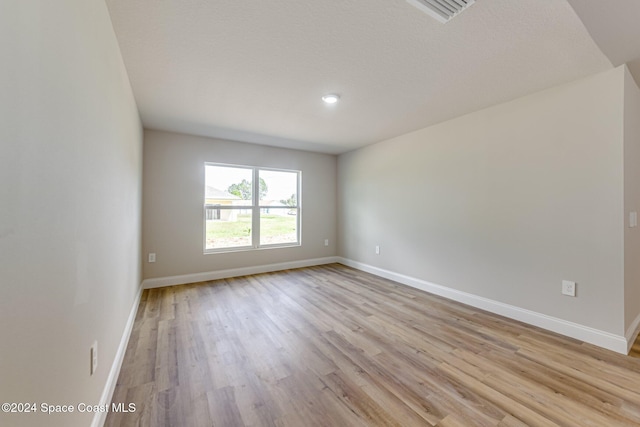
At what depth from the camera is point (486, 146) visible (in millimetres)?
2885

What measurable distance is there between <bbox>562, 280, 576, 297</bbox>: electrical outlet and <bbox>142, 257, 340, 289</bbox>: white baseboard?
3.57m

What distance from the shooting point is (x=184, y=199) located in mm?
3893

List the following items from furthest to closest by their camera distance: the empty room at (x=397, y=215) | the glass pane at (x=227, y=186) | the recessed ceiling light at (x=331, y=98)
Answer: the glass pane at (x=227, y=186) → the recessed ceiling light at (x=331, y=98) → the empty room at (x=397, y=215)

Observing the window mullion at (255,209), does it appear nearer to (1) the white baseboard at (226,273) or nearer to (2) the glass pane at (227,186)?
(2) the glass pane at (227,186)

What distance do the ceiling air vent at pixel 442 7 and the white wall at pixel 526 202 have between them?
168 centimetres

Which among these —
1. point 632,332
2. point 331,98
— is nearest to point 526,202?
point 632,332

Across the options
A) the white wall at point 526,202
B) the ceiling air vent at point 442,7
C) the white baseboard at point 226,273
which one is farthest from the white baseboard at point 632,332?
the white baseboard at point 226,273

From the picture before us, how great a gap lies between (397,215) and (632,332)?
8.33ft

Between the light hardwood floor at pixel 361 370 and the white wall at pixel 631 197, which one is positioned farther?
the white wall at pixel 631 197

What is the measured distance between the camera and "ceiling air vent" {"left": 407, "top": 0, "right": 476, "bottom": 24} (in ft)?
4.58

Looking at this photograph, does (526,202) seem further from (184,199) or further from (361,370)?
(184,199)

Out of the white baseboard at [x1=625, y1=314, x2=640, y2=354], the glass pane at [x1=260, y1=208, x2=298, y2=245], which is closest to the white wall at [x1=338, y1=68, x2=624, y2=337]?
the white baseboard at [x1=625, y1=314, x2=640, y2=354]

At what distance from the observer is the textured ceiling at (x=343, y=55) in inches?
59.1

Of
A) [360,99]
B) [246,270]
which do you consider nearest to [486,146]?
[360,99]
